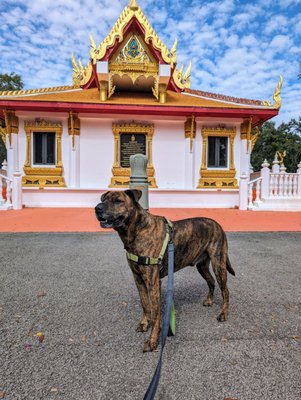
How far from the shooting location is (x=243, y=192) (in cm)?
1144

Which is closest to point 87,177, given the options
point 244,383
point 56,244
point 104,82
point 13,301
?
point 104,82

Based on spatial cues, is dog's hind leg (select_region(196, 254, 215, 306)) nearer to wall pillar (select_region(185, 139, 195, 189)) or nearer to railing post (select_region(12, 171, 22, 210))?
wall pillar (select_region(185, 139, 195, 189))

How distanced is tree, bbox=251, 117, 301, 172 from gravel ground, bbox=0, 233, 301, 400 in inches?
898

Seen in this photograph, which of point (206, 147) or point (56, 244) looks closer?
point (56, 244)

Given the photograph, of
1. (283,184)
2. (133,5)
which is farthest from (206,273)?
(133,5)

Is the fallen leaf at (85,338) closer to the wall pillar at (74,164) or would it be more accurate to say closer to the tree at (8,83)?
the wall pillar at (74,164)

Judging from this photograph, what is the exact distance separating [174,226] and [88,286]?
1.78 metres

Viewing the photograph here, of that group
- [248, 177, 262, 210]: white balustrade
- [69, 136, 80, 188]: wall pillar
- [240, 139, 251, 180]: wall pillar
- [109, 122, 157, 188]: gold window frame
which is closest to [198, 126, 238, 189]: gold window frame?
[240, 139, 251, 180]: wall pillar

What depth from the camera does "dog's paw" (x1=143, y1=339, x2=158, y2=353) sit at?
7.02 feet

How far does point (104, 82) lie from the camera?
1172 centimetres

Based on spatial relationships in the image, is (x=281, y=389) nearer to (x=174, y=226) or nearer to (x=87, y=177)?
(x=174, y=226)

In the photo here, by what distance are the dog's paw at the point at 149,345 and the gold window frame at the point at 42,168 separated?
10697 mm

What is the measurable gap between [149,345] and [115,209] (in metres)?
1.16

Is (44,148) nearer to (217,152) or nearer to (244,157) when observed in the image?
(217,152)
